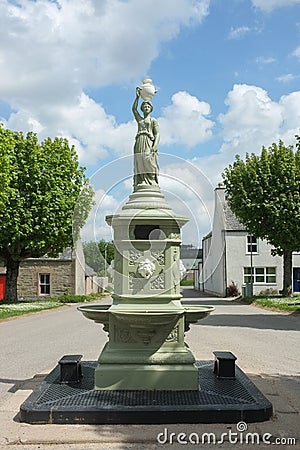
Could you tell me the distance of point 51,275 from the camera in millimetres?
40281

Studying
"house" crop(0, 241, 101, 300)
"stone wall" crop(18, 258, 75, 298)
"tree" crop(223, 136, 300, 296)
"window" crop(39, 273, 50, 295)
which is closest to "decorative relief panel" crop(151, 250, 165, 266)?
"tree" crop(223, 136, 300, 296)

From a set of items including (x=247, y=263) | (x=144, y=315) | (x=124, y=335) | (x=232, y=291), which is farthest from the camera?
(x=247, y=263)

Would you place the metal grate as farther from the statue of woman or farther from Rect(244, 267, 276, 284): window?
Rect(244, 267, 276, 284): window

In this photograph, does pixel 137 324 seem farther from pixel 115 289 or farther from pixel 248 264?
pixel 248 264

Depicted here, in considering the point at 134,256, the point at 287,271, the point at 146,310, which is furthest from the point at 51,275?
the point at 146,310

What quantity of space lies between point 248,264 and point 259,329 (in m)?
26.4

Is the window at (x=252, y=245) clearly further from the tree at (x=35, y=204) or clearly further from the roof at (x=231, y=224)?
the tree at (x=35, y=204)

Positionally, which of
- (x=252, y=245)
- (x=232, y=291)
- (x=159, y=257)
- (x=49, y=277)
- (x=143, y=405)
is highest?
(x=252, y=245)

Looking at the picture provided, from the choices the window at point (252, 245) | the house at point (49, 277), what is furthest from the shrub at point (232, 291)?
the house at point (49, 277)

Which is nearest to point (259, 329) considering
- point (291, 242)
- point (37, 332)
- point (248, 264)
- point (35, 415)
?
point (37, 332)

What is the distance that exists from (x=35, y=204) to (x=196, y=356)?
21.0 meters

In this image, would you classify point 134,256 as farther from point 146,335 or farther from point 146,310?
point 146,335

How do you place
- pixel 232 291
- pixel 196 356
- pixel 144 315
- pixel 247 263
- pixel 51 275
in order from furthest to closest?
pixel 247 263, pixel 232 291, pixel 51 275, pixel 196 356, pixel 144 315

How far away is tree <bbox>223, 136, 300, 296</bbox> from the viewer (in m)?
31.2
